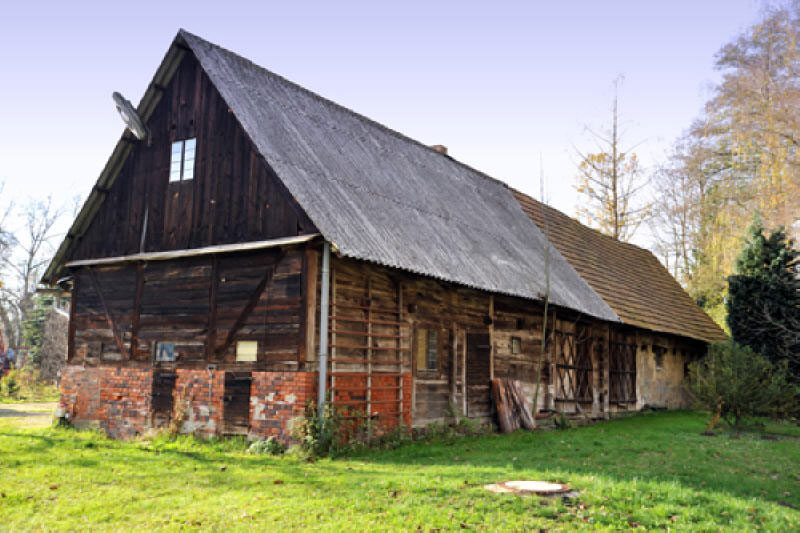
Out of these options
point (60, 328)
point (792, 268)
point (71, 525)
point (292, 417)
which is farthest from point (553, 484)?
point (60, 328)

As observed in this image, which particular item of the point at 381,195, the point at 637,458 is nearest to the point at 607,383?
the point at 637,458

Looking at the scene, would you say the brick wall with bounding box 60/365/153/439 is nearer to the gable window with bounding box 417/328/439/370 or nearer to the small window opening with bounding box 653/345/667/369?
the gable window with bounding box 417/328/439/370

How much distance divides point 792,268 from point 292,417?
60.0 ft

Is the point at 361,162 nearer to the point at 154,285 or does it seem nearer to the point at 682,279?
the point at 154,285

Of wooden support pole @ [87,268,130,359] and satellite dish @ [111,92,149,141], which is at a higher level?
satellite dish @ [111,92,149,141]

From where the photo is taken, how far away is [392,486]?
852 cm

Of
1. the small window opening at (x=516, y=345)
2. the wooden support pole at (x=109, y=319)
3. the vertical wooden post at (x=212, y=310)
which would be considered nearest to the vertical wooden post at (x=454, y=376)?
the small window opening at (x=516, y=345)

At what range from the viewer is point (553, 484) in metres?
8.31

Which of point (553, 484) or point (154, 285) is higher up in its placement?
point (154, 285)

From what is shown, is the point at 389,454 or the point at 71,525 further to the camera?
the point at 389,454

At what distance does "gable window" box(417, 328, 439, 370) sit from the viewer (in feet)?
47.0

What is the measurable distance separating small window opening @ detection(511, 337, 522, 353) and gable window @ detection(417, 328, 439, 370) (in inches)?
118

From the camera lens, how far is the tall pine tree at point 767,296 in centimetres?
2166

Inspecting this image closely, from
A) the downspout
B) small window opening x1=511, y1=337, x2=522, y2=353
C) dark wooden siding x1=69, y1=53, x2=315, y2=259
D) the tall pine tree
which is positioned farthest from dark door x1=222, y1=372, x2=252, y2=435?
the tall pine tree
